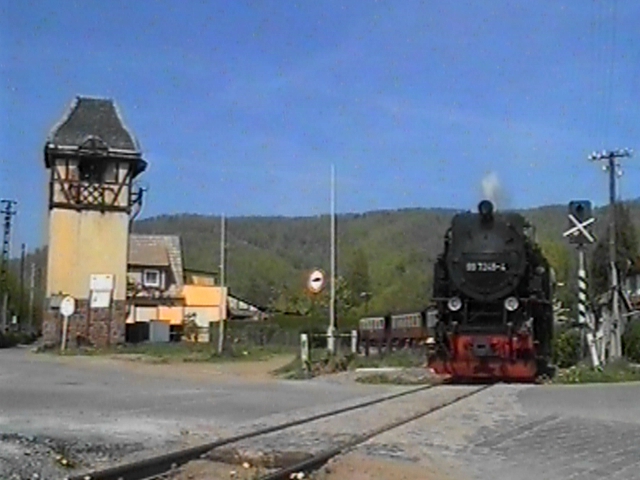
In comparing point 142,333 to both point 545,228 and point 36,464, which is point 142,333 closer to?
point 36,464

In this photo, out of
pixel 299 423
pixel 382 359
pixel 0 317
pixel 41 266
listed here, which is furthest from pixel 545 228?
pixel 299 423

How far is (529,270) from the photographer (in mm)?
23609

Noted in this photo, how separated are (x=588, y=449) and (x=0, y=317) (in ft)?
223

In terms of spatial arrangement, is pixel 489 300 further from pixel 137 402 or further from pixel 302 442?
pixel 302 442

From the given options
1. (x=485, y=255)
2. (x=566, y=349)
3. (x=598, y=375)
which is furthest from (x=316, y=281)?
(x=566, y=349)

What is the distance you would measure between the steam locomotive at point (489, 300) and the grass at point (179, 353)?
16852mm

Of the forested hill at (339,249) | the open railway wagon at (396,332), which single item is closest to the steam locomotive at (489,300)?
the open railway wagon at (396,332)

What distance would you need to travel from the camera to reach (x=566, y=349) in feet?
103

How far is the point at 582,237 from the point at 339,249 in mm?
122783

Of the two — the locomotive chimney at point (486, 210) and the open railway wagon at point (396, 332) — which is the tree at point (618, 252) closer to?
the open railway wagon at point (396, 332)

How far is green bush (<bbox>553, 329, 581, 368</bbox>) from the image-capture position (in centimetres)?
3069

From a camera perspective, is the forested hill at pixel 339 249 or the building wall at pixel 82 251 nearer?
the building wall at pixel 82 251

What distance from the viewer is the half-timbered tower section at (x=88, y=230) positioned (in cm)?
5200

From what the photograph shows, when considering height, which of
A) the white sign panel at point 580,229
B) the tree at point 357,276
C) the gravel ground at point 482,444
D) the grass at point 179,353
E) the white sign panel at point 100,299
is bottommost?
the gravel ground at point 482,444
